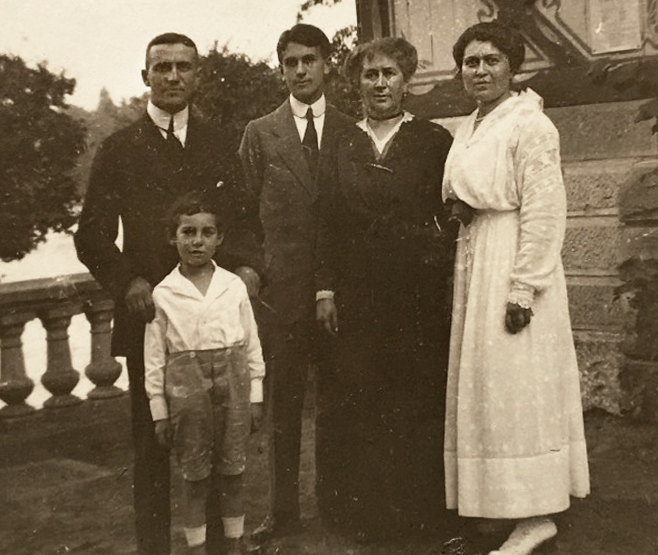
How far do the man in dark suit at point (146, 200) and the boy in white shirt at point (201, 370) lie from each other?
0.28 ft

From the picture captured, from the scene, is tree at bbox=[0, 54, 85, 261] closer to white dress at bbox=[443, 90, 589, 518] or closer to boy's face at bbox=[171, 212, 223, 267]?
boy's face at bbox=[171, 212, 223, 267]

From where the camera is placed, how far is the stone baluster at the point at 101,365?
159 inches

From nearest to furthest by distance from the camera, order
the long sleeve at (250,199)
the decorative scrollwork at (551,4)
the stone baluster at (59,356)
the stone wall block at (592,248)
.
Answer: the long sleeve at (250,199)
the stone baluster at (59,356)
the decorative scrollwork at (551,4)
the stone wall block at (592,248)

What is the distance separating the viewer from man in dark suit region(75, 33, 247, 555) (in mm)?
3133

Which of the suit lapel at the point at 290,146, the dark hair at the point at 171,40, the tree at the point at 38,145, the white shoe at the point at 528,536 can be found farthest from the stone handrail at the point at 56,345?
the white shoe at the point at 528,536

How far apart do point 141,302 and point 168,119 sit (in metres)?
0.64

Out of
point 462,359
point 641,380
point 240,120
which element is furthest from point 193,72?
point 641,380

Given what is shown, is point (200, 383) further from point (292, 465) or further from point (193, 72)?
point (193, 72)

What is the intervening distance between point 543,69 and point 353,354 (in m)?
1.96

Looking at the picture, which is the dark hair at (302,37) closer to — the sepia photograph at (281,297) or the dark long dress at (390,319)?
the sepia photograph at (281,297)

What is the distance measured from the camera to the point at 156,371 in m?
3.05

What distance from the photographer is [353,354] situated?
349 centimetres

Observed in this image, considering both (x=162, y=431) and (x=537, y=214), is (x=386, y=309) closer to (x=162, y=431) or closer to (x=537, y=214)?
(x=537, y=214)

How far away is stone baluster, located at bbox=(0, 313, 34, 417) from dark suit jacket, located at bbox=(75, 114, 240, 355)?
1.11 metres
